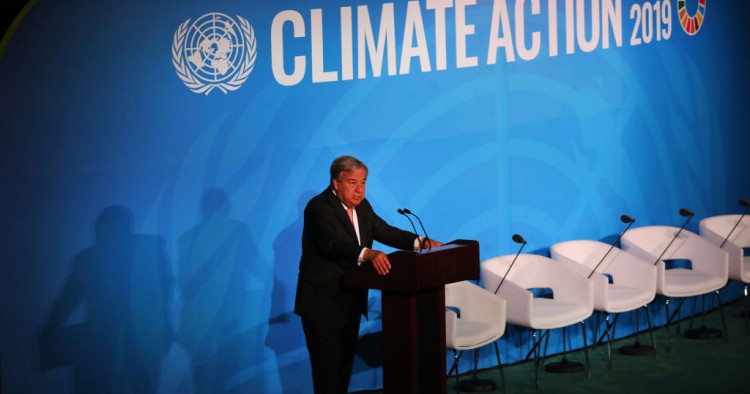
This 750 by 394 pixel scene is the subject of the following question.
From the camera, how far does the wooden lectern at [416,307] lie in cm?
561

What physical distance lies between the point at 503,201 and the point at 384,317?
2.51 metres

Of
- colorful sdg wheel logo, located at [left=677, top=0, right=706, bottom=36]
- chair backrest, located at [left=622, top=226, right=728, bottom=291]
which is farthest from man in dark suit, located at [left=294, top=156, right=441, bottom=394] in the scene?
colorful sdg wheel logo, located at [left=677, top=0, right=706, bottom=36]

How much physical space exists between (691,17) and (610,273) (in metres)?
2.50

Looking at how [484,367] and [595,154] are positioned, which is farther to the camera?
[595,154]

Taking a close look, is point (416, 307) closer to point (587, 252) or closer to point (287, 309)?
point (287, 309)

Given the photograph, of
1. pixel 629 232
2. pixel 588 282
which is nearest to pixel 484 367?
pixel 588 282

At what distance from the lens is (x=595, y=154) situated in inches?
343

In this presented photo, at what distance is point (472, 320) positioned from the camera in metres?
7.42

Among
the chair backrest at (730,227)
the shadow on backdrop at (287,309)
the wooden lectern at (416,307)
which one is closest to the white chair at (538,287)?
the shadow on backdrop at (287,309)

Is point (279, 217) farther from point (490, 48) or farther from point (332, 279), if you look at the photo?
point (490, 48)

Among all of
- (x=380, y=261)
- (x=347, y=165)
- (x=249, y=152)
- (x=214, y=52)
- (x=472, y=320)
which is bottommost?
(x=472, y=320)

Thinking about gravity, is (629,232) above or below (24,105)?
below

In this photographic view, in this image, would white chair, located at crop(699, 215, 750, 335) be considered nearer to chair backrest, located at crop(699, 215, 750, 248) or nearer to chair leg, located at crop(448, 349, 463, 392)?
chair backrest, located at crop(699, 215, 750, 248)

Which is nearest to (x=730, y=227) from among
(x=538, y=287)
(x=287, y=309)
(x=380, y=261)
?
(x=538, y=287)
